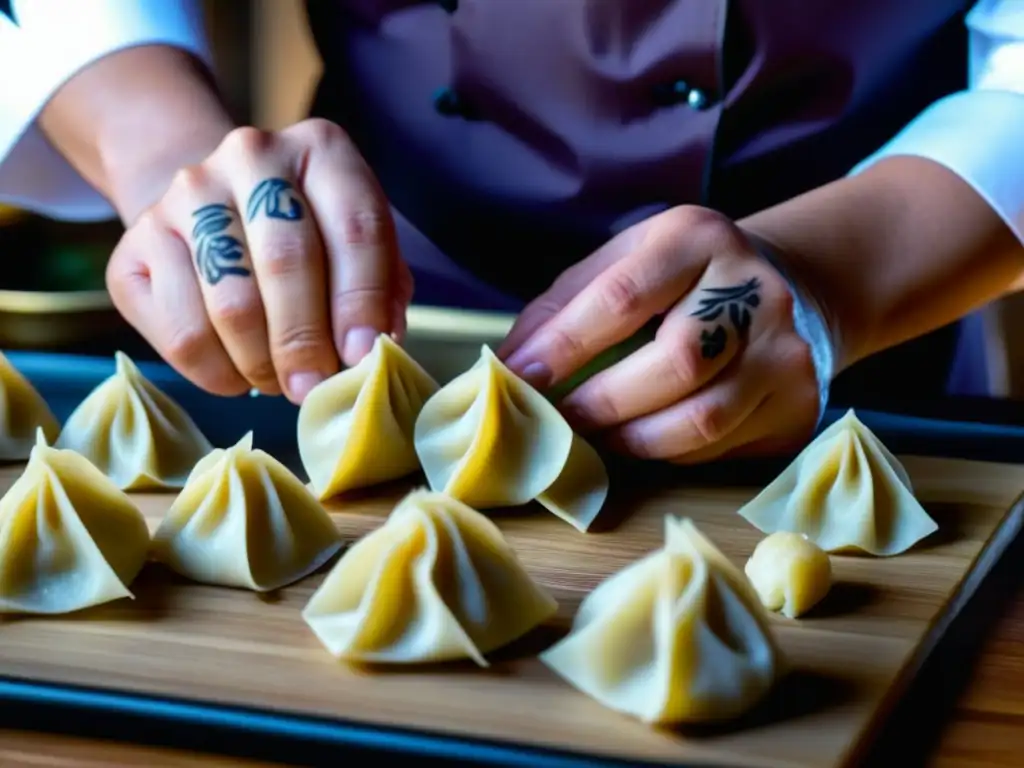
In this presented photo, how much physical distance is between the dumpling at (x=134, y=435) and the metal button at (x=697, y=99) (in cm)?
61

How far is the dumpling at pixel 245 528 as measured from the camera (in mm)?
830

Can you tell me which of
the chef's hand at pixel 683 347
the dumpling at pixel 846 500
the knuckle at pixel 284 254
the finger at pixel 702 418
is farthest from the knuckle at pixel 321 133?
the dumpling at pixel 846 500

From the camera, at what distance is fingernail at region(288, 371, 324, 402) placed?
3.39ft

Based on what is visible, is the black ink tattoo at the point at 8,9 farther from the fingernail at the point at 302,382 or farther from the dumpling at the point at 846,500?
the dumpling at the point at 846,500

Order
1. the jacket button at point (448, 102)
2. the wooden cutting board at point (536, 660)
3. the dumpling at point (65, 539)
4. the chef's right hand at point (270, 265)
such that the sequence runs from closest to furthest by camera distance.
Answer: the wooden cutting board at point (536, 660)
the dumpling at point (65, 539)
the chef's right hand at point (270, 265)
the jacket button at point (448, 102)

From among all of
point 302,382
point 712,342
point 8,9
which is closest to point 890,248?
point 712,342

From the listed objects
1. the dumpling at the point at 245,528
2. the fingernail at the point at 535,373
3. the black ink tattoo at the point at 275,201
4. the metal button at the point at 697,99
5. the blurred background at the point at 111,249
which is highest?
the black ink tattoo at the point at 275,201

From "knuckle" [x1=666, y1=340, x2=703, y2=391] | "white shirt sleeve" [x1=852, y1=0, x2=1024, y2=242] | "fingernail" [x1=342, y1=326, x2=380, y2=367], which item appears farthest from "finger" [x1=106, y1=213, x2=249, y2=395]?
"white shirt sleeve" [x1=852, y1=0, x2=1024, y2=242]

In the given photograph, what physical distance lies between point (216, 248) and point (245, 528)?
28cm

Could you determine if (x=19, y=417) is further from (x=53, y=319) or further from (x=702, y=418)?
(x=702, y=418)

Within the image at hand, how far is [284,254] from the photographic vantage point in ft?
3.30

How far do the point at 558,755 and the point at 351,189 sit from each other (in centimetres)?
57

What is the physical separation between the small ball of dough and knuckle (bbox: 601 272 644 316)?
25 centimetres

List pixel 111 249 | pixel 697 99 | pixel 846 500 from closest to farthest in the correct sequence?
pixel 846 500 → pixel 697 99 → pixel 111 249
